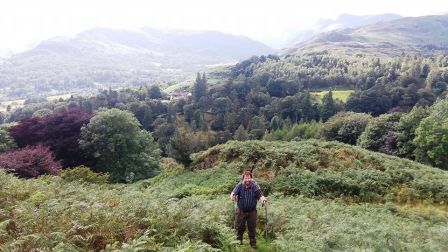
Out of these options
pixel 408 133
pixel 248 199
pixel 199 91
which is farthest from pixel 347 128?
pixel 199 91

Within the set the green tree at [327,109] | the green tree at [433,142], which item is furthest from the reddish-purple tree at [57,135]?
the green tree at [327,109]

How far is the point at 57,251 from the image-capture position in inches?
326

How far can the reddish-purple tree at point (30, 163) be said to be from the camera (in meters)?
29.0

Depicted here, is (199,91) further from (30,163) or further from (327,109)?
(30,163)

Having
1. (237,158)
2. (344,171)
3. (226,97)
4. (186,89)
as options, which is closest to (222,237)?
(344,171)

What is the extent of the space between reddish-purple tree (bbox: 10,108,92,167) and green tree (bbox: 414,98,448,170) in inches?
1605

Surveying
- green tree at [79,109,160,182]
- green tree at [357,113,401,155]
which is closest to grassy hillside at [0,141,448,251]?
green tree at [79,109,160,182]

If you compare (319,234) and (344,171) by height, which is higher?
(319,234)

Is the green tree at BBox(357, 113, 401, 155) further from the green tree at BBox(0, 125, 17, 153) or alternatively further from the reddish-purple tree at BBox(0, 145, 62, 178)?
the green tree at BBox(0, 125, 17, 153)

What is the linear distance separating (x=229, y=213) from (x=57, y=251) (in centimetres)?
766

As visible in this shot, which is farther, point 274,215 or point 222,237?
point 274,215

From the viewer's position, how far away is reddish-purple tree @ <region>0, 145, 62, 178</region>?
1141 inches

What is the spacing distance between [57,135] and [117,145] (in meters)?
6.09

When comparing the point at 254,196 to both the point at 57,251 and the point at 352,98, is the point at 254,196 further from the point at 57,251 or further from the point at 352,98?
the point at 352,98
